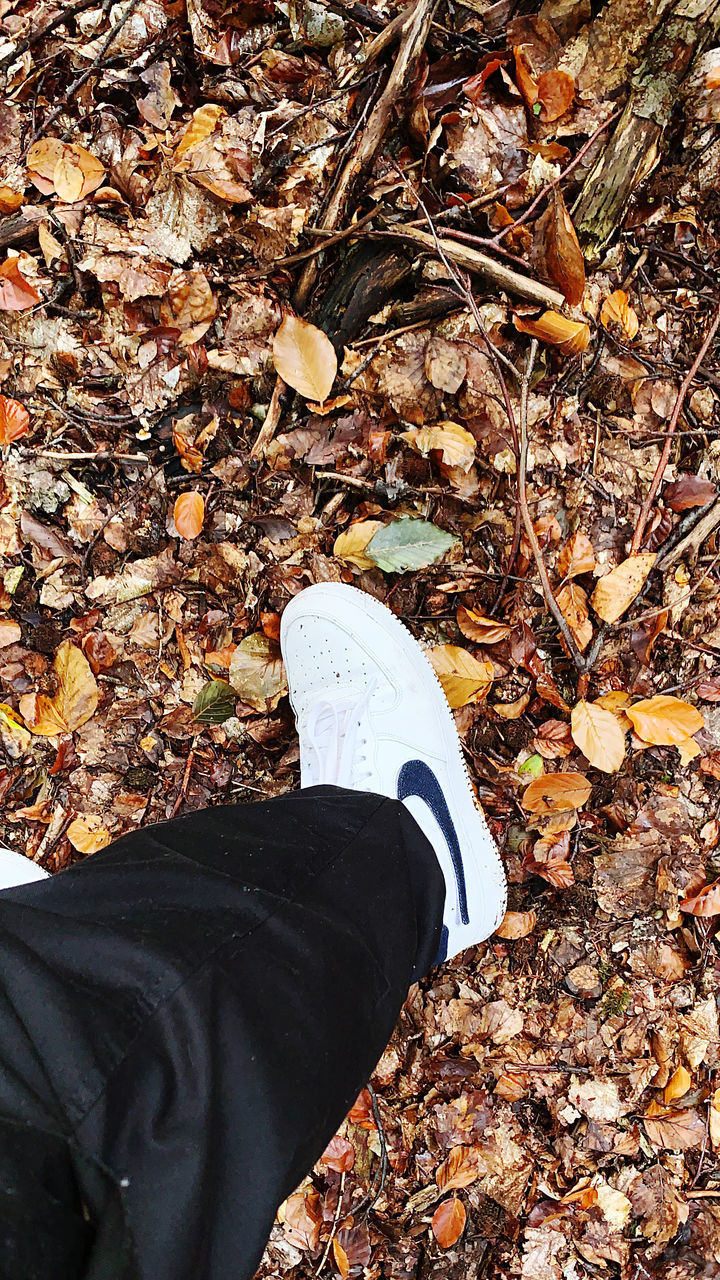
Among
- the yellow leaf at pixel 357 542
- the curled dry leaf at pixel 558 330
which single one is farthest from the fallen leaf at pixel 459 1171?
the curled dry leaf at pixel 558 330

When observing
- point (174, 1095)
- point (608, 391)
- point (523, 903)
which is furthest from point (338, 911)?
point (608, 391)

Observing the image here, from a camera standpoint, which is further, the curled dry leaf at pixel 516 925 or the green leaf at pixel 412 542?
the curled dry leaf at pixel 516 925

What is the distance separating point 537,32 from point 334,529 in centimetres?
106

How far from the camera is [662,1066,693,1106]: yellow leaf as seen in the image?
5.56 feet

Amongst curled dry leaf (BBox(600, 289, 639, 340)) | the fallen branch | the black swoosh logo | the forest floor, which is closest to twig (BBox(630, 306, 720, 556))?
the forest floor

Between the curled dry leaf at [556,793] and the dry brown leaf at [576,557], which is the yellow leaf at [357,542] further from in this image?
the curled dry leaf at [556,793]

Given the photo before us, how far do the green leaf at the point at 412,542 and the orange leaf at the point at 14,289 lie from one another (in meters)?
0.90

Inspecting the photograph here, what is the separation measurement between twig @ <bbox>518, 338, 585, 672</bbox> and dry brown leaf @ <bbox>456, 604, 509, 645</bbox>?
0.11m

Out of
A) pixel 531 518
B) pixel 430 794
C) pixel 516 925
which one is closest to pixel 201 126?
pixel 531 518

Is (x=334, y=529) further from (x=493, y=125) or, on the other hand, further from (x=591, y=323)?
(x=493, y=125)

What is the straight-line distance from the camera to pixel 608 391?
1.63m

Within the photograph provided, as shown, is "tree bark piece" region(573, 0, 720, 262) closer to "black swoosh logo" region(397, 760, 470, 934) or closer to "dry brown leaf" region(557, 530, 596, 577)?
"dry brown leaf" region(557, 530, 596, 577)

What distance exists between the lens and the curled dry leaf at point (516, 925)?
5.65 feet

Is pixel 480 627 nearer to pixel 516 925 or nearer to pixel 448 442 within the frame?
pixel 448 442
